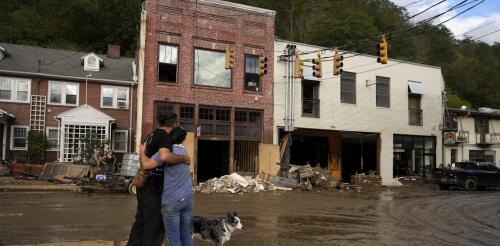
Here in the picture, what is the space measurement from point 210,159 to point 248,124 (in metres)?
3.99

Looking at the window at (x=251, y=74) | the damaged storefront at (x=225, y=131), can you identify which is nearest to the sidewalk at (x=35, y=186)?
the damaged storefront at (x=225, y=131)

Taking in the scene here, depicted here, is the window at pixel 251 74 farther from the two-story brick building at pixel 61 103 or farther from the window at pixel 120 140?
the window at pixel 120 140

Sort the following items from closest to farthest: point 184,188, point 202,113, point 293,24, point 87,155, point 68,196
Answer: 1. point 184,188
2. point 68,196
3. point 87,155
4. point 202,113
5. point 293,24

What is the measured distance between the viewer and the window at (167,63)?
93.8 feet

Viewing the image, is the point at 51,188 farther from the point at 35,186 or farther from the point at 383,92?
the point at 383,92

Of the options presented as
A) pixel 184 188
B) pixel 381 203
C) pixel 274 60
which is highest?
pixel 274 60

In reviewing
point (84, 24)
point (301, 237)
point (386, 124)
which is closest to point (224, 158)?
point (386, 124)

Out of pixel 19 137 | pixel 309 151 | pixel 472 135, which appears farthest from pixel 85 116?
pixel 472 135

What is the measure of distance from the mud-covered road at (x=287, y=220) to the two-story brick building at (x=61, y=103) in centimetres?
873

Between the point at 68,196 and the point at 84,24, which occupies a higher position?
the point at 84,24

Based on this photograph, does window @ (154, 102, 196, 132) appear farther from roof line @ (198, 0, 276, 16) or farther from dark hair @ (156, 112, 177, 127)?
dark hair @ (156, 112, 177, 127)

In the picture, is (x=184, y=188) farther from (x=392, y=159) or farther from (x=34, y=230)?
(x=392, y=159)

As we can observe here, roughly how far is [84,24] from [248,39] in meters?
30.4

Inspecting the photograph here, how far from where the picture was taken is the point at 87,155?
90.8ft
